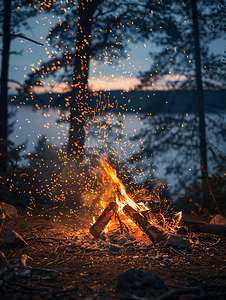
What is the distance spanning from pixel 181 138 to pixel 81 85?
14.8 ft

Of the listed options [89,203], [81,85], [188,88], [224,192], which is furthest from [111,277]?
[188,88]

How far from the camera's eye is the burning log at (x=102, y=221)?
4898 millimetres

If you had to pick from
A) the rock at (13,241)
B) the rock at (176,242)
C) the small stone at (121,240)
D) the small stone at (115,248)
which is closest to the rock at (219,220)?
the rock at (176,242)

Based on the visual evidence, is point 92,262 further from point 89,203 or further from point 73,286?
point 89,203

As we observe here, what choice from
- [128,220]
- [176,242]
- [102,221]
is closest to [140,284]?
[176,242]

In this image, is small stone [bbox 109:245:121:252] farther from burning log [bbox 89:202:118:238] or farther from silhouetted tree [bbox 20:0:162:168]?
silhouetted tree [bbox 20:0:162:168]

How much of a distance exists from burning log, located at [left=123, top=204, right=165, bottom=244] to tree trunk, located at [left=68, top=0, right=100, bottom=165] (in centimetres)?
373

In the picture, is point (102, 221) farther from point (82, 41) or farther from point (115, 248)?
point (82, 41)

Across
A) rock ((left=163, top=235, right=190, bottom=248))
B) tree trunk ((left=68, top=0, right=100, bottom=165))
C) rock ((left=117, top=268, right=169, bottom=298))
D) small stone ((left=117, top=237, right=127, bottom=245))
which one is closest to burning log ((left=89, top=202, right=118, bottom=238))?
small stone ((left=117, top=237, right=127, bottom=245))

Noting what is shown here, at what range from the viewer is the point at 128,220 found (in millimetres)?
5406

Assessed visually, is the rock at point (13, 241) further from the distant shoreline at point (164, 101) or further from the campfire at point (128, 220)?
the distant shoreline at point (164, 101)

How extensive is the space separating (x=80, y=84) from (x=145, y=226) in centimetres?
533

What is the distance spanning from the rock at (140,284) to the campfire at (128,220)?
1356mm

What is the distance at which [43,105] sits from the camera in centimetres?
941
